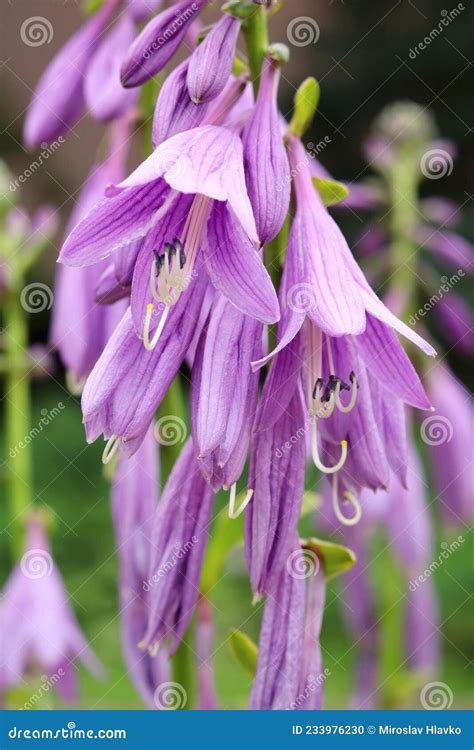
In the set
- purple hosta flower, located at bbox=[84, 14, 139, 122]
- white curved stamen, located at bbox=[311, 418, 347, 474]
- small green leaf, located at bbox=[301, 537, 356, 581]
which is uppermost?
purple hosta flower, located at bbox=[84, 14, 139, 122]

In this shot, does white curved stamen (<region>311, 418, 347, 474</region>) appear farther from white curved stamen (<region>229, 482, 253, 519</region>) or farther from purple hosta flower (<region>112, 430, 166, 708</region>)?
purple hosta flower (<region>112, 430, 166, 708</region>)

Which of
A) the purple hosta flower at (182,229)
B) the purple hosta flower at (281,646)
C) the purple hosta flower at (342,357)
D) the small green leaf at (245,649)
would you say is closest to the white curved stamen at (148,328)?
the purple hosta flower at (182,229)

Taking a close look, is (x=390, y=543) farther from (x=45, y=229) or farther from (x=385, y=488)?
(x=385, y=488)

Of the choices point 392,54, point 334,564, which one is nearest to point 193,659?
point 334,564

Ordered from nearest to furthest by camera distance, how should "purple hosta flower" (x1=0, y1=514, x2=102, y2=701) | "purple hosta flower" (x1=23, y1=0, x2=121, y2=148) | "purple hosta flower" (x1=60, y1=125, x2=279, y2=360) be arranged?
"purple hosta flower" (x1=60, y1=125, x2=279, y2=360)
"purple hosta flower" (x1=23, y1=0, x2=121, y2=148)
"purple hosta flower" (x1=0, y1=514, x2=102, y2=701)

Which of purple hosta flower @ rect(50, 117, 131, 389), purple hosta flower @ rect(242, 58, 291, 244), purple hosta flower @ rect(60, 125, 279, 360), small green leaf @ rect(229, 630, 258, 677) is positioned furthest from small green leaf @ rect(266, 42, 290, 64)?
small green leaf @ rect(229, 630, 258, 677)

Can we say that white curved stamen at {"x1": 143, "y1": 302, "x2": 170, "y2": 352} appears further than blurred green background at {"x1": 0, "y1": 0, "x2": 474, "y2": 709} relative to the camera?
No
